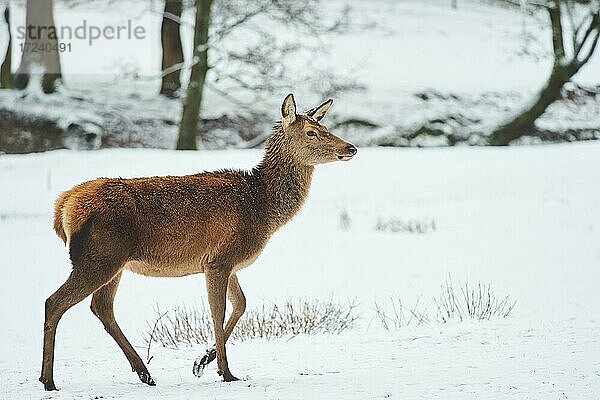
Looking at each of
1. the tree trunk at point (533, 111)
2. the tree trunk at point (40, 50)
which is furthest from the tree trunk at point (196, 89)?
the tree trunk at point (533, 111)

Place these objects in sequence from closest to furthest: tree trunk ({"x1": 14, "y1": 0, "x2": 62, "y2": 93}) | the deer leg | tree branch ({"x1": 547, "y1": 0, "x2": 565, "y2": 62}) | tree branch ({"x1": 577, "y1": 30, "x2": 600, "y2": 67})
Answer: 1. the deer leg
2. tree trunk ({"x1": 14, "y1": 0, "x2": 62, "y2": 93})
3. tree branch ({"x1": 577, "y1": 30, "x2": 600, "y2": 67})
4. tree branch ({"x1": 547, "y1": 0, "x2": 565, "y2": 62})

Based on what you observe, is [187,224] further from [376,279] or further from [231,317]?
[376,279]

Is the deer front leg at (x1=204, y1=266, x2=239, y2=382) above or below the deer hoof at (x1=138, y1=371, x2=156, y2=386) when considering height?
above

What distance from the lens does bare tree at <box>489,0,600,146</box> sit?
24578 mm

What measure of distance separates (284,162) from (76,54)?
65.9 ft

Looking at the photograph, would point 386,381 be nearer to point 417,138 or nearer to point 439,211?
point 439,211

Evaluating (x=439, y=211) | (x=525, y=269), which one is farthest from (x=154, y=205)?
(x=439, y=211)

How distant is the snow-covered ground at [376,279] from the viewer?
6.89 m

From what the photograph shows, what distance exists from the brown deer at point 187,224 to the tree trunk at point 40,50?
16.8m

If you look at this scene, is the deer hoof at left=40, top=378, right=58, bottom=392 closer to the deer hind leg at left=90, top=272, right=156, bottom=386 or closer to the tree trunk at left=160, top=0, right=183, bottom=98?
the deer hind leg at left=90, top=272, right=156, bottom=386

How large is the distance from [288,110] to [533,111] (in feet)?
62.2

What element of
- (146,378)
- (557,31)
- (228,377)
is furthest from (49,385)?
(557,31)

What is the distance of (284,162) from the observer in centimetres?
781

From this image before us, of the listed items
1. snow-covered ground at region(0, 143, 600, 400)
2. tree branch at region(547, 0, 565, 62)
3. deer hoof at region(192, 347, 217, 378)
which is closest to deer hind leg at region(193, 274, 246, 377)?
deer hoof at region(192, 347, 217, 378)
